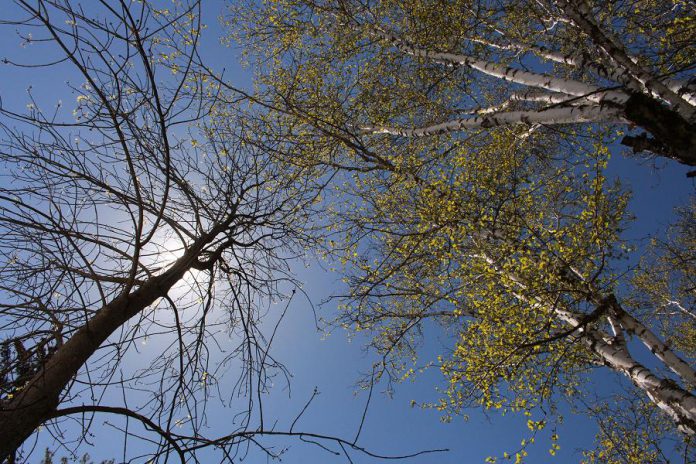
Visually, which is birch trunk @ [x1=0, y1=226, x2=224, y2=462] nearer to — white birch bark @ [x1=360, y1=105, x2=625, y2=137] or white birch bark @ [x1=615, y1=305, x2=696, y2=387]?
white birch bark @ [x1=360, y1=105, x2=625, y2=137]

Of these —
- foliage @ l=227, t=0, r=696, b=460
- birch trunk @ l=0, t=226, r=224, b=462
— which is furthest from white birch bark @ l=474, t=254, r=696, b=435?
birch trunk @ l=0, t=226, r=224, b=462


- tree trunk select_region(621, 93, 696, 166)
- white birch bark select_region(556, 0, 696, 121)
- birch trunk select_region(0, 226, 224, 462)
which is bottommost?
birch trunk select_region(0, 226, 224, 462)

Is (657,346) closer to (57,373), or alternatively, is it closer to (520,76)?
(520,76)

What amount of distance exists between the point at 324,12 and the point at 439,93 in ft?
9.49

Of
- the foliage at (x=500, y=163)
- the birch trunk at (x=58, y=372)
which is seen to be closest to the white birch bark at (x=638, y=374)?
the foliage at (x=500, y=163)

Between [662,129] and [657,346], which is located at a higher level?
[657,346]

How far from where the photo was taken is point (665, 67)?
5.40 meters

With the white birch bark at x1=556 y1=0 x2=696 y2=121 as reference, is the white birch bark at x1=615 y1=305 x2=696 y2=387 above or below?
below

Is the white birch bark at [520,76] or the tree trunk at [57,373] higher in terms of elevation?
the white birch bark at [520,76]

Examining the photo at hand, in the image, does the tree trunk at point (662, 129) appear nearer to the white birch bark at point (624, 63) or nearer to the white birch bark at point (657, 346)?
the white birch bark at point (624, 63)

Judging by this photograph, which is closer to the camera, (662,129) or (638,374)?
(662,129)

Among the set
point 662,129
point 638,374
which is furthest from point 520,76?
point 638,374

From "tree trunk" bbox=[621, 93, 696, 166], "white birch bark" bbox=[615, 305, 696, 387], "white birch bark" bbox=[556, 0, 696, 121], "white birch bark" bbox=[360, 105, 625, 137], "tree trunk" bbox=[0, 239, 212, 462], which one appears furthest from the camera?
"white birch bark" bbox=[615, 305, 696, 387]

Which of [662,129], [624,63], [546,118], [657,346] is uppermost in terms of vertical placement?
[624,63]
